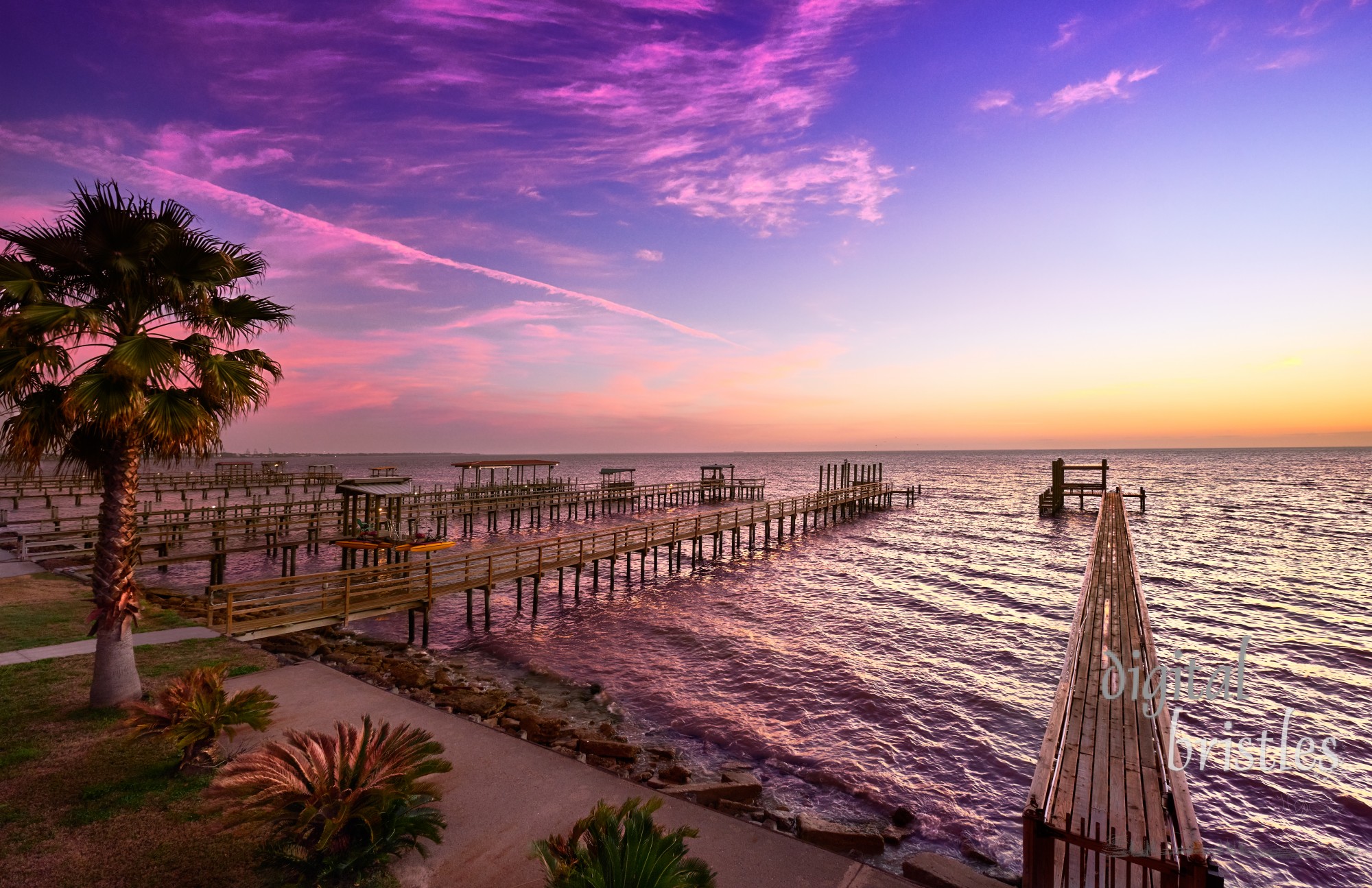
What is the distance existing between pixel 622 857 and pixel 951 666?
1506 cm

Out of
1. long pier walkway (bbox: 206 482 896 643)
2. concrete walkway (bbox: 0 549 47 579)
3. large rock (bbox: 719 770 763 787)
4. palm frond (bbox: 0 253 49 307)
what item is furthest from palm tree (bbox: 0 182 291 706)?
concrete walkway (bbox: 0 549 47 579)

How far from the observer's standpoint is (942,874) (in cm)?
680

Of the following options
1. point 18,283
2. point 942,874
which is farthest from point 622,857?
point 18,283

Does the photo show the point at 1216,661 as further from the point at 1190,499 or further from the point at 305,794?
the point at 1190,499

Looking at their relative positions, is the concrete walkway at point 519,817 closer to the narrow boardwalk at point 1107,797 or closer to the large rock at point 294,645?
the narrow boardwalk at point 1107,797

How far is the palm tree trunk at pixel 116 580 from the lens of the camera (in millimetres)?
8742

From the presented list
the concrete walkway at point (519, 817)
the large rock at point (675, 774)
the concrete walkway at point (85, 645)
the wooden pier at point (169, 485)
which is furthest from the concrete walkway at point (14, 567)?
the wooden pier at point (169, 485)

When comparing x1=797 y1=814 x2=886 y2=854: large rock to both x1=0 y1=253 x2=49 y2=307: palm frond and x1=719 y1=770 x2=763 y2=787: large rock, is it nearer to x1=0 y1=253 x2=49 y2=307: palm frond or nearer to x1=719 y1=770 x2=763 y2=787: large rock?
x1=719 y1=770 x2=763 y2=787: large rock

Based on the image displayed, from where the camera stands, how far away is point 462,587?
19203 mm

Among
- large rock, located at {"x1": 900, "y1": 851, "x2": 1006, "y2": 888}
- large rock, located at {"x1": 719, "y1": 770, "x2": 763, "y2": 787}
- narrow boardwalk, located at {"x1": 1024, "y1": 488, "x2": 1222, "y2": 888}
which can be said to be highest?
narrow boardwalk, located at {"x1": 1024, "y1": 488, "x2": 1222, "y2": 888}

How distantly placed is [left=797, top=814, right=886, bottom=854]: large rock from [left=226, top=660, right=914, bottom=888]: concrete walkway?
169 centimetres

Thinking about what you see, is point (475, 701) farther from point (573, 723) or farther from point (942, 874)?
point (942, 874)

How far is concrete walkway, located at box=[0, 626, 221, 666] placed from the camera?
11.2m

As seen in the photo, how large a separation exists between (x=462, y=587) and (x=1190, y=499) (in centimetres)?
8328
